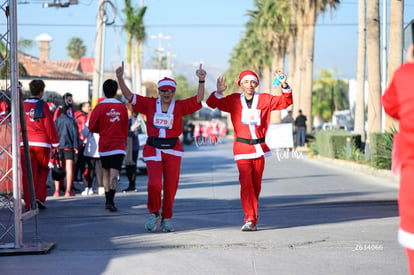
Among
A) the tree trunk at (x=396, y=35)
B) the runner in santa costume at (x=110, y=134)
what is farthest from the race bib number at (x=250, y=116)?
the tree trunk at (x=396, y=35)

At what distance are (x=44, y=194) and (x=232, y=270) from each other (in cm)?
619

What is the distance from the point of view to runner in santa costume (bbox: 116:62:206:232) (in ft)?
32.6

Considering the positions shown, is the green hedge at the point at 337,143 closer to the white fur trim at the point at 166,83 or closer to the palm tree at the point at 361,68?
the palm tree at the point at 361,68

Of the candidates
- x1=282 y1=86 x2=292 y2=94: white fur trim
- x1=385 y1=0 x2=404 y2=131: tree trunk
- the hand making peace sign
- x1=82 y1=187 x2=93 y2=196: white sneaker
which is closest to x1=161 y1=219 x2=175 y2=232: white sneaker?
the hand making peace sign

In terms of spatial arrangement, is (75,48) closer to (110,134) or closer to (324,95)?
(324,95)

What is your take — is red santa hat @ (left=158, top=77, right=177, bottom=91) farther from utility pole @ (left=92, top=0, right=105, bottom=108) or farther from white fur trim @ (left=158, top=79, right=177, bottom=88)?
utility pole @ (left=92, top=0, right=105, bottom=108)

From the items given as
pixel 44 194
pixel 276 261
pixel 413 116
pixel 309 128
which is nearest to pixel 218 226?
pixel 276 261

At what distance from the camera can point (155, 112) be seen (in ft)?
32.9

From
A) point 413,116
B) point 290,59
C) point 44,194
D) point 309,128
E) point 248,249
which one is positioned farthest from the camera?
point 290,59

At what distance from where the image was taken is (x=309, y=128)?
4688 cm

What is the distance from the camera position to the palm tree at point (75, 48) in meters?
138

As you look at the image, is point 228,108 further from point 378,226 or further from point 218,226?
point 378,226

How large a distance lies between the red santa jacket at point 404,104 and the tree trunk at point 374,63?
24.5m

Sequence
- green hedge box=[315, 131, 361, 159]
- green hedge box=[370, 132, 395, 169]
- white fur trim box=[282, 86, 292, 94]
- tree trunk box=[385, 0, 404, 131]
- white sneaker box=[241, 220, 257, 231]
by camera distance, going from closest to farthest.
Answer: white sneaker box=[241, 220, 257, 231] → white fur trim box=[282, 86, 292, 94] → green hedge box=[370, 132, 395, 169] → tree trunk box=[385, 0, 404, 131] → green hedge box=[315, 131, 361, 159]
